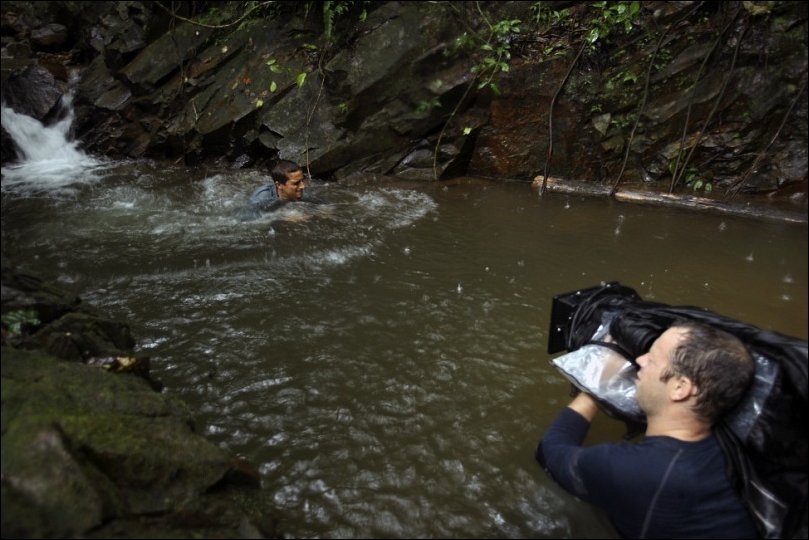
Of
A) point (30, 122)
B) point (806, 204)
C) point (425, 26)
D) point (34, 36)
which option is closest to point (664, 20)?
point (425, 26)

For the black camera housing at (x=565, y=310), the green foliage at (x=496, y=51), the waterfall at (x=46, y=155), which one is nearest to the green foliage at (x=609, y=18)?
the green foliage at (x=496, y=51)

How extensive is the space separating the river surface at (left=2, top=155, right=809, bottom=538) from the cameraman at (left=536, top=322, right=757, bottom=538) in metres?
0.36

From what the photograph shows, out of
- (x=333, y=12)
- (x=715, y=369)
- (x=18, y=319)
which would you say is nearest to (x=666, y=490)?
(x=715, y=369)

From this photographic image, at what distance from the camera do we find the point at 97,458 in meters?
2.02

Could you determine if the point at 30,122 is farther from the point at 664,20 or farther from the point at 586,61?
the point at 664,20

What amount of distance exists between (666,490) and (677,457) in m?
0.15

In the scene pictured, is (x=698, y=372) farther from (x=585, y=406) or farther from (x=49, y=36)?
(x=49, y=36)

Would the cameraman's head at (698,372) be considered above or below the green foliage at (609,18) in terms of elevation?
below

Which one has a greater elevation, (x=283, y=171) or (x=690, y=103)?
(x=690, y=103)

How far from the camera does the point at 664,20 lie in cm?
732

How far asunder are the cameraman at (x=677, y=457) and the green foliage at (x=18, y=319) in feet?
9.20

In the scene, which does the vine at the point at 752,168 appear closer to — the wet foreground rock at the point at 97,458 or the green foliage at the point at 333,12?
the green foliage at the point at 333,12

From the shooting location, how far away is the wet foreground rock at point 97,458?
1.80m

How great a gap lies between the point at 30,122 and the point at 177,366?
965 cm
